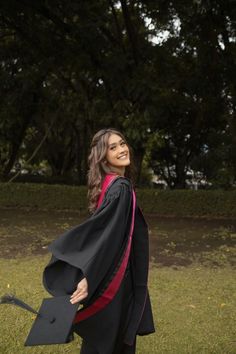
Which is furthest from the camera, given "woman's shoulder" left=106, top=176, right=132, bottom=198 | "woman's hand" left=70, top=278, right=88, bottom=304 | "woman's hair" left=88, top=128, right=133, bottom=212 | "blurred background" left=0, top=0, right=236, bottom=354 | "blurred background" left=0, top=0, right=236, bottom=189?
"blurred background" left=0, top=0, right=236, bottom=189

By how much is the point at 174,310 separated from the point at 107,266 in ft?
9.83

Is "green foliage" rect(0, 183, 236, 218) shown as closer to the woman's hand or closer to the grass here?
the grass

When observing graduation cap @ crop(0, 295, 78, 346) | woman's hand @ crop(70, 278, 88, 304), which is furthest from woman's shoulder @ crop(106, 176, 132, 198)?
graduation cap @ crop(0, 295, 78, 346)

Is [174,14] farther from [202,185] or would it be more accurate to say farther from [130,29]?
[202,185]

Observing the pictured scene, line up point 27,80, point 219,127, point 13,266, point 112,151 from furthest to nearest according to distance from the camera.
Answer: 1. point 219,127
2. point 27,80
3. point 13,266
4. point 112,151

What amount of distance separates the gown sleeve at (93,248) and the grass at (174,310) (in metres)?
1.83

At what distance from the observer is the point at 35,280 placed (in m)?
6.53

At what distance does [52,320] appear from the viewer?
2412mm

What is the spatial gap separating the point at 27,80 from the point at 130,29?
166 inches

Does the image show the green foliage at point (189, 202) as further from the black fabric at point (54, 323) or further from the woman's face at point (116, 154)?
the black fabric at point (54, 323)

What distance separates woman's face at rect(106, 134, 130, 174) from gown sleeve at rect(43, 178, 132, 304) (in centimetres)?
22

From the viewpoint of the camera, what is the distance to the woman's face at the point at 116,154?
9.27 ft

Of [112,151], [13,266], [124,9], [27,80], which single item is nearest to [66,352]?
[112,151]

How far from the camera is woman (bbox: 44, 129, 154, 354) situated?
251cm
